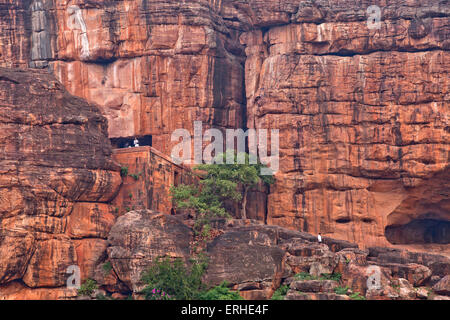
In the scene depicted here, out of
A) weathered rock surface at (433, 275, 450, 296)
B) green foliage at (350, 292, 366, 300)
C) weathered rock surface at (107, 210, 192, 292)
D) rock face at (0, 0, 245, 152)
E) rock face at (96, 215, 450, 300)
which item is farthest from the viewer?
rock face at (0, 0, 245, 152)

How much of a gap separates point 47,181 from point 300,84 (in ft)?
64.5

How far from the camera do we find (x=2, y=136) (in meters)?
40.7

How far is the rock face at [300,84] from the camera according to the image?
50.2 m

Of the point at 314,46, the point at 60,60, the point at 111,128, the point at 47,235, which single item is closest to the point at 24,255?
the point at 47,235

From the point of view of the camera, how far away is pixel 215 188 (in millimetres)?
46719

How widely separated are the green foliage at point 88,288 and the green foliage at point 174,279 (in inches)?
142

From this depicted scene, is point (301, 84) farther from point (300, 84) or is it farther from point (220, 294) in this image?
point (220, 294)

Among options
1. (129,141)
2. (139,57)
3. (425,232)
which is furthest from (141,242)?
(425,232)

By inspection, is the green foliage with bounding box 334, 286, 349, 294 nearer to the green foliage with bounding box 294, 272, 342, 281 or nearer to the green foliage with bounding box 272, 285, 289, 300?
the green foliage with bounding box 294, 272, 342, 281

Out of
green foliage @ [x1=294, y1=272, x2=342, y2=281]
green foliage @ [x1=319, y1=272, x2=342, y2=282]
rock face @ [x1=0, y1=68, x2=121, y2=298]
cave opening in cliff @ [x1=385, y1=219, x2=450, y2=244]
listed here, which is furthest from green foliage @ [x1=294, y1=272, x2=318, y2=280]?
cave opening in cliff @ [x1=385, y1=219, x2=450, y2=244]

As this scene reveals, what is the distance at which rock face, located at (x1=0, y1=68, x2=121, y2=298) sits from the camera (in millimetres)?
39406

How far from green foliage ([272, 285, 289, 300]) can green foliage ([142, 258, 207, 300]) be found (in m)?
3.80

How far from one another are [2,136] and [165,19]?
1727 cm
